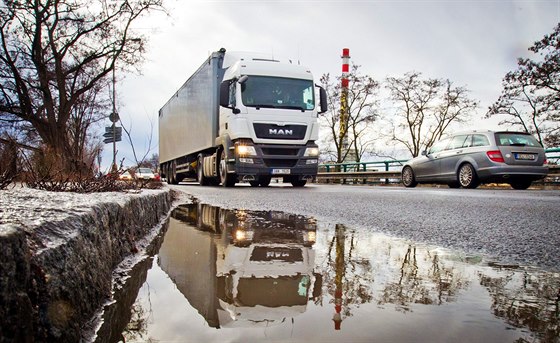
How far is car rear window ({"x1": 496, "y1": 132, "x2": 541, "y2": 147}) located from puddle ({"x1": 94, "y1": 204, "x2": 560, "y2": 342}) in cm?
969

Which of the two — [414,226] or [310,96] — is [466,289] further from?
[310,96]

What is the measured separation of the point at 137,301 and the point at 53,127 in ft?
51.9

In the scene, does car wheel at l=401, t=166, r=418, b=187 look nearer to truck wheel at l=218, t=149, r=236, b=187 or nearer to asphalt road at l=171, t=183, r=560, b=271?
truck wheel at l=218, t=149, r=236, b=187

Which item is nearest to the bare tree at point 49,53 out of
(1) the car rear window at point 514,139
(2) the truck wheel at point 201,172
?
(2) the truck wheel at point 201,172

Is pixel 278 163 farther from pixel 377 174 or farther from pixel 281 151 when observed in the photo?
pixel 377 174

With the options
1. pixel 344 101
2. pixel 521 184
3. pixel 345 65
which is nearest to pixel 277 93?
pixel 521 184

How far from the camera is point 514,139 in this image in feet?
36.6

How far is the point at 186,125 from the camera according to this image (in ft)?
56.2

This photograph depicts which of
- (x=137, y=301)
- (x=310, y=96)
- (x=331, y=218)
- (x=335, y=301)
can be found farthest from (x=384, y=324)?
(x=310, y=96)

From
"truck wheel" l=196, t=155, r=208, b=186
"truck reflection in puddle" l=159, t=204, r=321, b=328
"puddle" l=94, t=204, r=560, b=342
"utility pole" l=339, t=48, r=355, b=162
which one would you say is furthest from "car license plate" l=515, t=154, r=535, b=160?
"utility pole" l=339, t=48, r=355, b=162

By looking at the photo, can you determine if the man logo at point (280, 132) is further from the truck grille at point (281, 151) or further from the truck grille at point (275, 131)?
the truck grille at point (281, 151)

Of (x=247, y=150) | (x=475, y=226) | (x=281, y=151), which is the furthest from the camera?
(x=281, y=151)

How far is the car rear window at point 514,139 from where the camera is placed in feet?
36.4

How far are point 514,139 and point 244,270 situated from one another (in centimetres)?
1103
